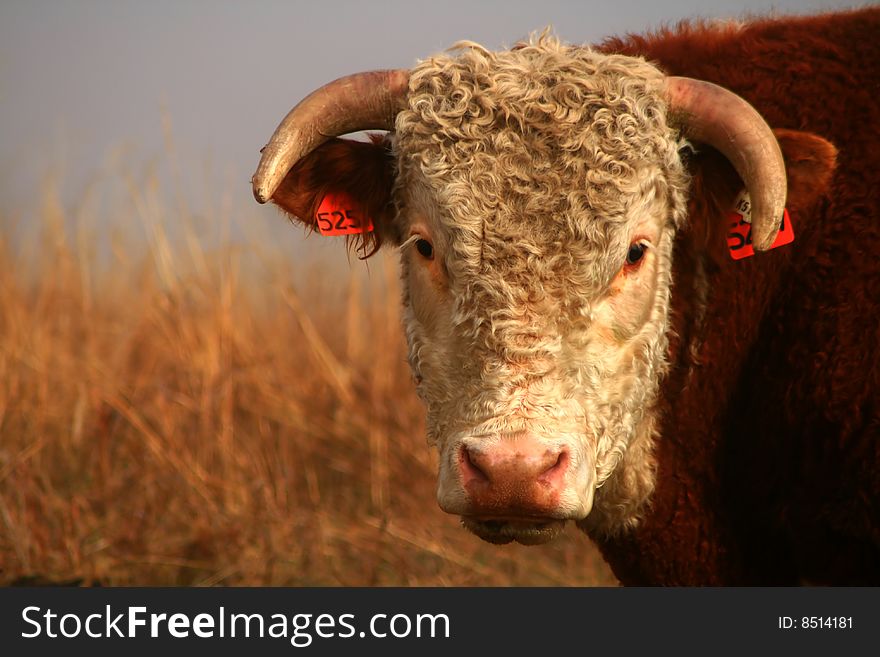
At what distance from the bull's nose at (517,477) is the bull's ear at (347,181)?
3.57 feet

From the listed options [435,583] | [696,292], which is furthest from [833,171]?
[435,583]

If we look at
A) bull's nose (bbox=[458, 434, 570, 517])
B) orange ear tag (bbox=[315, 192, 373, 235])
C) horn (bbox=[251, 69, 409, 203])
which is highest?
horn (bbox=[251, 69, 409, 203])

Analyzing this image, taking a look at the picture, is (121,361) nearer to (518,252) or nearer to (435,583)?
(435,583)

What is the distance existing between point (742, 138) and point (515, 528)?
1301 millimetres

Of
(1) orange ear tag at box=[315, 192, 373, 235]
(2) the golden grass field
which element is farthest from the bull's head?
(2) the golden grass field

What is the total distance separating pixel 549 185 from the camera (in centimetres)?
288

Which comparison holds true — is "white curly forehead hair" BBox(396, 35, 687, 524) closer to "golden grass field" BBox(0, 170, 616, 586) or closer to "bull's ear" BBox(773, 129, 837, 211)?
"bull's ear" BBox(773, 129, 837, 211)

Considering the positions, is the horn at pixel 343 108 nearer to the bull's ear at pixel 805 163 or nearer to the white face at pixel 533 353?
the white face at pixel 533 353

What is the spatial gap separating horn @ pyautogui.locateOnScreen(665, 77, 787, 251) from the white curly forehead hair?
8cm

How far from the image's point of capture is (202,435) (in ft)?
18.8

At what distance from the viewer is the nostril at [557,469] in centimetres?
260

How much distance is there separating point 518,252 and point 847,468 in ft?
3.88

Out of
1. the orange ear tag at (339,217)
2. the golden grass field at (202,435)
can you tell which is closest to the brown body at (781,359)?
the orange ear tag at (339,217)

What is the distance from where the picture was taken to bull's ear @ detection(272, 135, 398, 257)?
336cm
